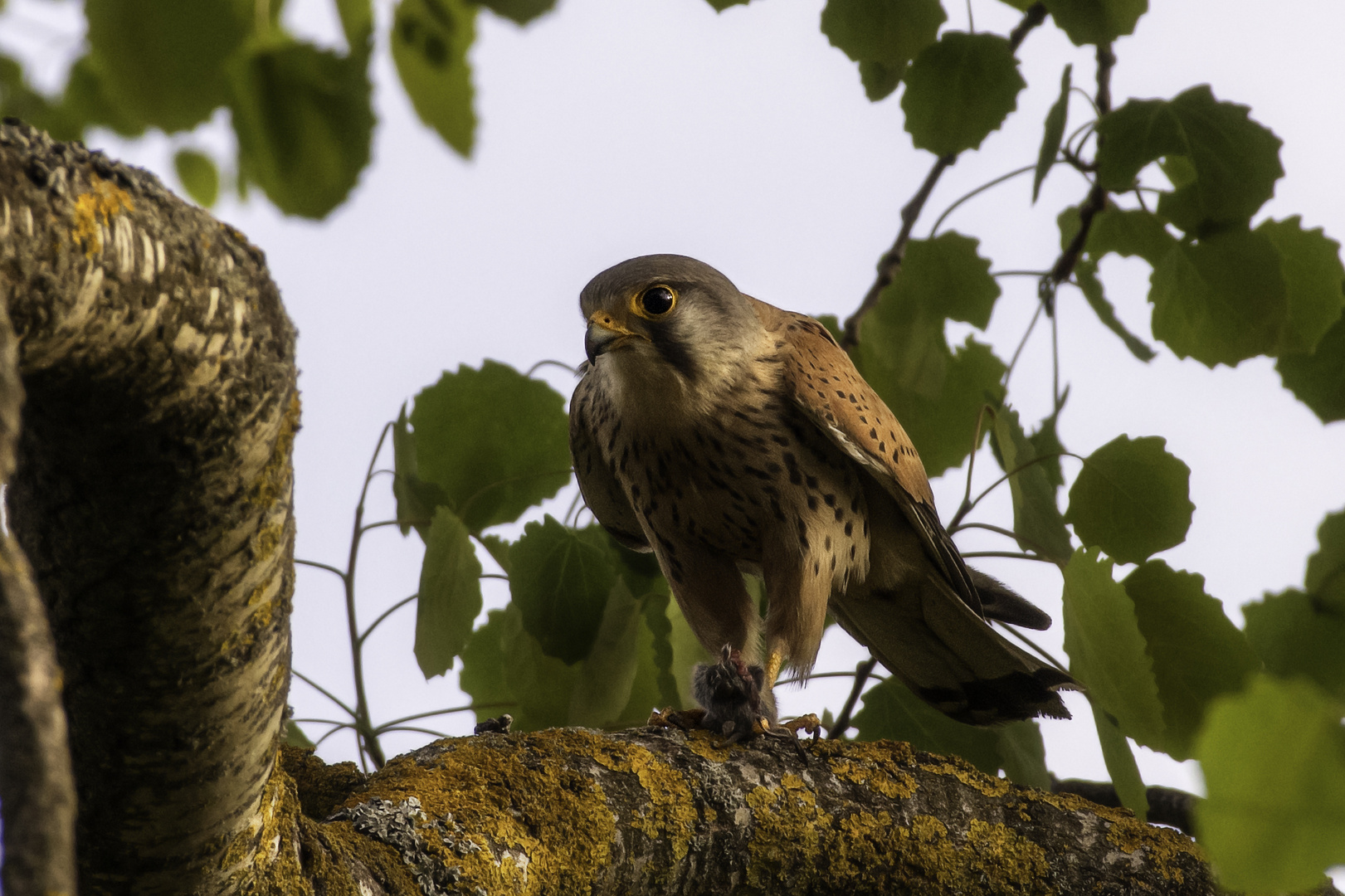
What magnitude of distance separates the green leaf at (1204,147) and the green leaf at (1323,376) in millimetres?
602

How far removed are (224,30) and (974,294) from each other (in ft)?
8.57

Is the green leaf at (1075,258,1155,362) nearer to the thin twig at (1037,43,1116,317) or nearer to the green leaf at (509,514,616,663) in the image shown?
the thin twig at (1037,43,1116,317)

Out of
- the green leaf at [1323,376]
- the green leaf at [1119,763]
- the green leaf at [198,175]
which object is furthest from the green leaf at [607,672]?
the green leaf at [1323,376]

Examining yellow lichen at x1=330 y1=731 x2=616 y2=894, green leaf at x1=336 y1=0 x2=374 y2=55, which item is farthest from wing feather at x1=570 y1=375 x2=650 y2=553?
green leaf at x1=336 y1=0 x2=374 y2=55

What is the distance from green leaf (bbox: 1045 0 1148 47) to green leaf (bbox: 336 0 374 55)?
1621mm

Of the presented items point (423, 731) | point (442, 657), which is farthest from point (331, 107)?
point (423, 731)

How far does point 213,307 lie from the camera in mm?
1162

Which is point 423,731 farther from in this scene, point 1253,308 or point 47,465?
point 1253,308

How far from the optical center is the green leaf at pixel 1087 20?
2.09 m

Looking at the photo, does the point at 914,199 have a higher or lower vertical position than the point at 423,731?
higher

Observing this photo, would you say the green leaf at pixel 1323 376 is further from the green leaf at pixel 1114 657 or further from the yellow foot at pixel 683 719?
the yellow foot at pixel 683 719

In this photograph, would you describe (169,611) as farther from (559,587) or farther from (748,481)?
(748,481)

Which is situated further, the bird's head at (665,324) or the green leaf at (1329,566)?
the bird's head at (665,324)

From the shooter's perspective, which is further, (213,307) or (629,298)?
(629,298)
